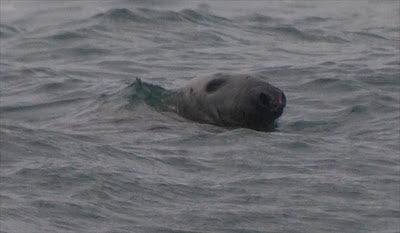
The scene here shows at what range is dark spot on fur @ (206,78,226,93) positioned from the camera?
11078 millimetres

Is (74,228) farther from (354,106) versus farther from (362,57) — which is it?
(362,57)

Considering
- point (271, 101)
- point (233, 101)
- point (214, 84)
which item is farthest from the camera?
point (214, 84)

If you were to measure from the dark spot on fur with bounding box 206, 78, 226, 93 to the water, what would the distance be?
1.65 feet

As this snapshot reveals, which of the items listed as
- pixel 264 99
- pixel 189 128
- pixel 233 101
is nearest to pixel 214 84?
pixel 233 101

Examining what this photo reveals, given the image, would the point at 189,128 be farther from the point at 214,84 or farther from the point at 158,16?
the point at 158,16

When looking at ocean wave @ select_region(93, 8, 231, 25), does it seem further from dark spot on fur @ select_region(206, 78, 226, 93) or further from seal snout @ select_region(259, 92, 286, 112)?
seal snout @ select_region(259, 92, 286, 112)

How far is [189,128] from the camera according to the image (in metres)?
10.8

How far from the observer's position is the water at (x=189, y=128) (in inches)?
304

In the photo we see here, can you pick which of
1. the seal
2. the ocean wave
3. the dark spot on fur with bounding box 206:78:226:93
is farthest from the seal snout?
the ocean wave

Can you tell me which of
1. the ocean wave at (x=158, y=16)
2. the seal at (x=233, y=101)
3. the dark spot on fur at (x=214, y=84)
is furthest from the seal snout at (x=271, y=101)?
the ocean wave at (x=158, y=16)

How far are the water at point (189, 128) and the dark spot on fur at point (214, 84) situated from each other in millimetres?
504

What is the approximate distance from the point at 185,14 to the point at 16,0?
4.72m

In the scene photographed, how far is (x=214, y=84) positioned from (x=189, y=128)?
0.65 m

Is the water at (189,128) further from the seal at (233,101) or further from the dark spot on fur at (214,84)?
the dark spot on fur at (214,84)
